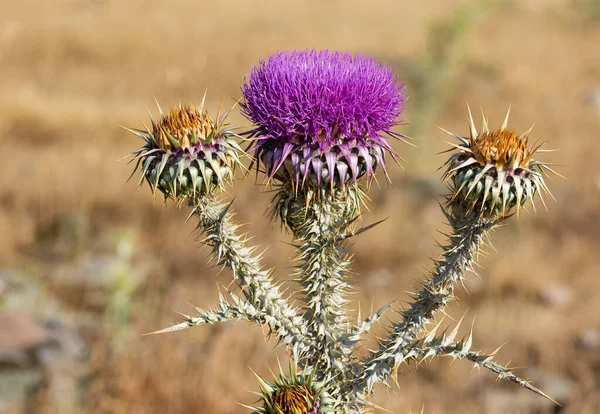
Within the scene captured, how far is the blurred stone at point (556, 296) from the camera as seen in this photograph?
10531 millimetres

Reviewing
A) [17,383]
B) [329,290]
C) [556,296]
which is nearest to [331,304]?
[329,290]

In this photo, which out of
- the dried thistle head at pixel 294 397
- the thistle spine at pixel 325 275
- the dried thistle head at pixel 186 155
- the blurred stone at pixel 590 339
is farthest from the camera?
the blurred stone at pixel 590 339

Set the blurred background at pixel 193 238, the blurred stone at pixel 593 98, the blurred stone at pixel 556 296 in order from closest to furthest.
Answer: the blurred background at pixel 193 238 → the blurred stone at pixel 556 296 → the blurred stone at pixel 593 98

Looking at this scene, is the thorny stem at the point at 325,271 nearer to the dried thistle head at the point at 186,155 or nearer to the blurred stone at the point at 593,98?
the dried thistle head at the point at 186,155

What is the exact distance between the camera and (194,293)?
33.3 ft

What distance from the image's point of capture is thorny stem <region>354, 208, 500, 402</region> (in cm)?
260

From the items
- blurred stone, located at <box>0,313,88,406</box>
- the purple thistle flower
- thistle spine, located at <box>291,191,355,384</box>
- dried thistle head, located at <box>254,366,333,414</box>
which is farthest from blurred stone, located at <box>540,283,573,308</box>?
dried thistle head, located at <box>254,366,333,414</box>

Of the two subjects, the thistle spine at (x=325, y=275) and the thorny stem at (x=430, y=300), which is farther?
the thistle spine at (x=325, y=275)

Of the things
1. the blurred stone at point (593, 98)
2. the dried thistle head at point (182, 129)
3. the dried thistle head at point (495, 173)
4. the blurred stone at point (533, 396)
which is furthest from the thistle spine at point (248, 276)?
the blurred stone at point (593, 98)

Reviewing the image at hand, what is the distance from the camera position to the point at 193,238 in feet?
39.1

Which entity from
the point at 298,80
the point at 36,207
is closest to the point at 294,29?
the point at 36,207

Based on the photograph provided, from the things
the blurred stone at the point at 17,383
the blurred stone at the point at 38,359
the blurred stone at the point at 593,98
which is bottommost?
the blurred stone at the point at 17,383

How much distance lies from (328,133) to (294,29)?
2447cm

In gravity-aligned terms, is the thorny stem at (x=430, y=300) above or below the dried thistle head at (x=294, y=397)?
above
